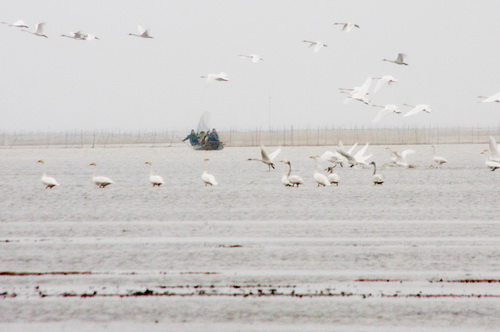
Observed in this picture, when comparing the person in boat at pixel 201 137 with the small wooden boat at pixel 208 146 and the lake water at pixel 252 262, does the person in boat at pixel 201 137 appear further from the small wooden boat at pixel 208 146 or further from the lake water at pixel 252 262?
the lake water at pixel 252 262

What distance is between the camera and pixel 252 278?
12.9 m

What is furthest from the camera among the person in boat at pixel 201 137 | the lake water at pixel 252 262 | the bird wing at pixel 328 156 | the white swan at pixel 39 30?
the person in boat at pixel 201 137

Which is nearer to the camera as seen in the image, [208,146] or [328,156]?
[328,156]

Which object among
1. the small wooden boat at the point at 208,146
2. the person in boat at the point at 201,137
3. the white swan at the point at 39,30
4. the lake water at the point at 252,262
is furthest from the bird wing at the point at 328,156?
the person in boat at the point at 201,137

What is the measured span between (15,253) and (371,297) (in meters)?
8.02

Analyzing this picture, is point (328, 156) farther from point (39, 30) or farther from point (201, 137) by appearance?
point (201, 137)

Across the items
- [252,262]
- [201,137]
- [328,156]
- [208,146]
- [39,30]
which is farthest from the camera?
[201,137]

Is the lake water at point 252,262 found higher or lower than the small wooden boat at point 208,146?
lower

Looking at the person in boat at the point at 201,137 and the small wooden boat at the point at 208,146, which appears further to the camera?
the person in boat at the point at 201,137

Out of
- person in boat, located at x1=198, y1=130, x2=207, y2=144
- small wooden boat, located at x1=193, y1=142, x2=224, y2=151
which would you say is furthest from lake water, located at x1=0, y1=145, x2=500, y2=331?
person in boat, located at x1=198, y1=130, x2=207, y2=144

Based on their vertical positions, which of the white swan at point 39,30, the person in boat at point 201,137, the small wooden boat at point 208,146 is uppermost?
the white swan at point 39,30

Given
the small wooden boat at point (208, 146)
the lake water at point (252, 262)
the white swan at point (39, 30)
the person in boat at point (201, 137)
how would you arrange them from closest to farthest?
the lake water at point (252, 262) → the white swan at point (39, 30) → the small wooden boat at point (208, 146) → the person in boat at point (201, 137)

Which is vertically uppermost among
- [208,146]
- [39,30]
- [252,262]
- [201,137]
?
[39,30]

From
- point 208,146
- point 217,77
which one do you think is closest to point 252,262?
point 217,77
